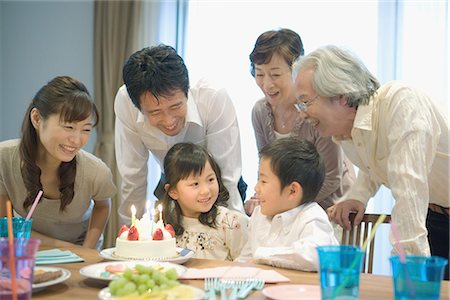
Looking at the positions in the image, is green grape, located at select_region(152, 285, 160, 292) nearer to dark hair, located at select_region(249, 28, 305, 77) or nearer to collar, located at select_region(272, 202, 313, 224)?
collar, located at select_region(272, 202, 313, 224)

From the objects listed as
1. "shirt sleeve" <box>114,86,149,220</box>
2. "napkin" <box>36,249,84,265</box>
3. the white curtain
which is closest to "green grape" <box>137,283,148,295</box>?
"napkin" <box>36,249,84,265</box>

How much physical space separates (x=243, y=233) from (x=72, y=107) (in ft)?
2.83

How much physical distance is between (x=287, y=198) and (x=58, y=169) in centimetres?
107

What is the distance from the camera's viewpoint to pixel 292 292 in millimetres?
1607

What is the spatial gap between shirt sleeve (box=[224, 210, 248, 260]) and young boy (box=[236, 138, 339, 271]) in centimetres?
17

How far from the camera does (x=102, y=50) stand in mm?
5117

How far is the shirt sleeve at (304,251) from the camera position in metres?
1.90

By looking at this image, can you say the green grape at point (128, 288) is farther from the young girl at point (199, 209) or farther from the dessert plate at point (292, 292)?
the young girl at point (199, 209)

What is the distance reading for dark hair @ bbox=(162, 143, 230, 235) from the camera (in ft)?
8.57

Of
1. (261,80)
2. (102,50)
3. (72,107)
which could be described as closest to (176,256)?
(72,107)

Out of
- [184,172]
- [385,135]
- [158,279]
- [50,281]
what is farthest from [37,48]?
[158,279]

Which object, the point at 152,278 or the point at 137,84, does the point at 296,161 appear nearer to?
the point at 137,84

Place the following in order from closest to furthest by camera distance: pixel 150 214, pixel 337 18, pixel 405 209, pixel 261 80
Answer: pixel 405 209 < pixel 150 214 < pixel 261 80 < pixel 337 18

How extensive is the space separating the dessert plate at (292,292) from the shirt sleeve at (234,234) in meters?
0.88
